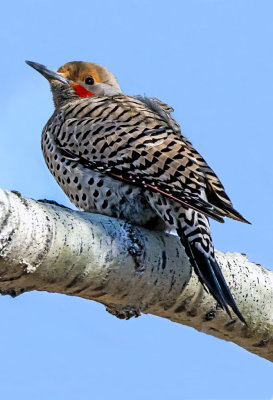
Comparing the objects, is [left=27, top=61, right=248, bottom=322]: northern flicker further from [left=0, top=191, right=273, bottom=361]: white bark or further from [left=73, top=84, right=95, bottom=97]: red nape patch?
[left=73, top=84, right=95, bottom=97]: red nape patch

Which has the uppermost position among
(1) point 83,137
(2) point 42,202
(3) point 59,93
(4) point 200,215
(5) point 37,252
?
(3) point 59,93

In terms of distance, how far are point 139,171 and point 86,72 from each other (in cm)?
169

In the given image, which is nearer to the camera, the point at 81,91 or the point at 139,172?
the point at 139,172

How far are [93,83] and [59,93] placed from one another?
0.26m

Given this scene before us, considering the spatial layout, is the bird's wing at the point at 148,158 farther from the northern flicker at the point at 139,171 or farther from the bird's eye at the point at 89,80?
the bird's eye at the point at 89,80

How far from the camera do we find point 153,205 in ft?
12.9

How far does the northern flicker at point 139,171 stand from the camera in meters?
3.71

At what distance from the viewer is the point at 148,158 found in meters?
4.16

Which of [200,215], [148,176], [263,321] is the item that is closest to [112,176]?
[148,176]

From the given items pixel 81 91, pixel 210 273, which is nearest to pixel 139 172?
pixel 210 273

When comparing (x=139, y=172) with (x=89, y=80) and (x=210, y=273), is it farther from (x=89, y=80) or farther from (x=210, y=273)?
(x=89, y=80)

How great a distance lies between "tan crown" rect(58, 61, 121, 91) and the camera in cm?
552

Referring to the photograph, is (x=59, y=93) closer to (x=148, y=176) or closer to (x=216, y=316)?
(x=148, y=176)

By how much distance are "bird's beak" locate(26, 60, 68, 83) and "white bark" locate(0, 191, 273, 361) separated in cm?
217
